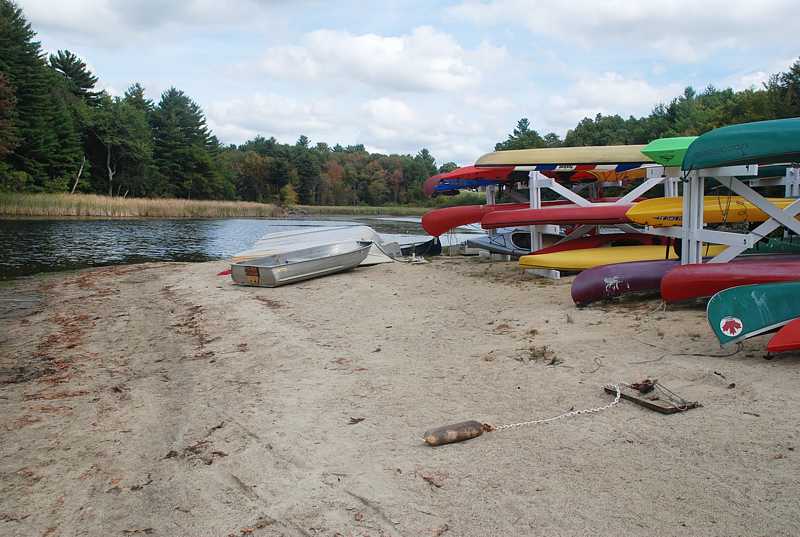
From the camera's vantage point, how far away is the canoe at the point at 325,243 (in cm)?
1412

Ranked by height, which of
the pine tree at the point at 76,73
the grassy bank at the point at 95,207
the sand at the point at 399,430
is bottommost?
the sand at the point at 399,430

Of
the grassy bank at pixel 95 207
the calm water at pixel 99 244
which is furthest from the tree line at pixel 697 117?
the grassy bank at pixel 95 207

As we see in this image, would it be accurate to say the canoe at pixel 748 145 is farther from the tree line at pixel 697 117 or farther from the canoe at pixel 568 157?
the tree line at pixel 697 117

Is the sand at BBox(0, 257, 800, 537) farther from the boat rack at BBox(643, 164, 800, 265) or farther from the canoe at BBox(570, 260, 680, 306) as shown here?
the boat rack at BBox(643, 164, 800, 265)

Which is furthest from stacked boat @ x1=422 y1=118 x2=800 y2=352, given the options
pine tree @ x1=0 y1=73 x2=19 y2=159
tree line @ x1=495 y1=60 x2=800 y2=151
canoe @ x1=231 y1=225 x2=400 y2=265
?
pine tree @ x1=0 y1=73 x2=19 y2=159

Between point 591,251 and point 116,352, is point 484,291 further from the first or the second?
point 116,352

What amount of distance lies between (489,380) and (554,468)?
170 centimetres

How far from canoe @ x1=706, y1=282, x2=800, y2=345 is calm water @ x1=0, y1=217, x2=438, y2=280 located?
1554cm

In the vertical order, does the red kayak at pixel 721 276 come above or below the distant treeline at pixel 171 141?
below

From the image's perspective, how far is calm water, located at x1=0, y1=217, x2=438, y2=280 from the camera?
17688 millimetres

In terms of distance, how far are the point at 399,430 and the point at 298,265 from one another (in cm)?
820

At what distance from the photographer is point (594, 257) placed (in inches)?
391

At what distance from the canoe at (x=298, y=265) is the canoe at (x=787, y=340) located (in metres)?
8.86

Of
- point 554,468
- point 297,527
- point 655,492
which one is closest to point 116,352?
point 297,527
